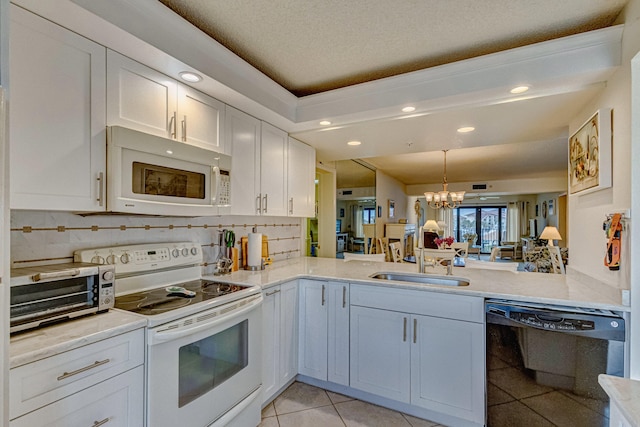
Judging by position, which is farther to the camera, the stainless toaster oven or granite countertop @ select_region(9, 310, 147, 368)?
the stainless toaster oven

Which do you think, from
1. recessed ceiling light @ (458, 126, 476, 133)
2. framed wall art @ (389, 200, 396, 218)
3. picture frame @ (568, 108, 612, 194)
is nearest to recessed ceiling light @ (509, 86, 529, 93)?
picture frame @ (568, 108, 612, 194)

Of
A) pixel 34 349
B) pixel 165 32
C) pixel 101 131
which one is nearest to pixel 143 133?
pixel 101 131

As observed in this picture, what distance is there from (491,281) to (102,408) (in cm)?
233

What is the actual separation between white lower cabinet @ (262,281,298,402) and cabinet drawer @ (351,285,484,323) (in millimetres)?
502

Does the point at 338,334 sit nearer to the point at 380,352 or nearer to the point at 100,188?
the point at 380,352

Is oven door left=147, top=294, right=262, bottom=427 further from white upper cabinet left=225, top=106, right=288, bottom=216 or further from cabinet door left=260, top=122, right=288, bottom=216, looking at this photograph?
cabinet door left=260, top=122, right=288, bottom=216

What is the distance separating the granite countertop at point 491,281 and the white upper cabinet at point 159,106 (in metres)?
1.05

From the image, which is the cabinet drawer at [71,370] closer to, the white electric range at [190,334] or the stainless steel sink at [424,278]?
the white electric range at [190,334]

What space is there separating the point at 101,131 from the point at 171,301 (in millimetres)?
915

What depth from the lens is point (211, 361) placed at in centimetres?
168

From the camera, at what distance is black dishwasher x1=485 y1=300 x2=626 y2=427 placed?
5.35ft

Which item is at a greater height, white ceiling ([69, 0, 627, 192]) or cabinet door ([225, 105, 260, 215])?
white ceiling ([69, 0, 627, 192])

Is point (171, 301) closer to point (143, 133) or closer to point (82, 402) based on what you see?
point (82, 402)

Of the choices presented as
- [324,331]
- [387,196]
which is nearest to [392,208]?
[387,196]
